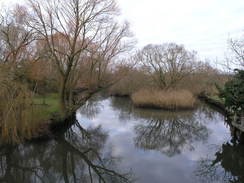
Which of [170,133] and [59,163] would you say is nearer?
[59,163]

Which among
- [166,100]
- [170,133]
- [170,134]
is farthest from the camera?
[166,100]

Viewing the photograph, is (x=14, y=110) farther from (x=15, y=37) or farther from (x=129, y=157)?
(x=15, y=37)

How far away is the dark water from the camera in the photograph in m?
5.16

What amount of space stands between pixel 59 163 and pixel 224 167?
560 centimetres

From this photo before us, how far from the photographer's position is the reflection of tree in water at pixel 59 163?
513 centimetres

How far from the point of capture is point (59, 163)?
610 cm

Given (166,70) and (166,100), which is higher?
(166,70)

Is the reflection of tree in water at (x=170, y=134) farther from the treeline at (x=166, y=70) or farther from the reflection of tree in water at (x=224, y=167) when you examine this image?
the treeline at (x=166, y=70)

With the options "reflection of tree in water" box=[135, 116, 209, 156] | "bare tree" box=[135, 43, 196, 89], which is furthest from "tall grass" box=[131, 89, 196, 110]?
"bare tree" box=[135, 43, 196, 89]

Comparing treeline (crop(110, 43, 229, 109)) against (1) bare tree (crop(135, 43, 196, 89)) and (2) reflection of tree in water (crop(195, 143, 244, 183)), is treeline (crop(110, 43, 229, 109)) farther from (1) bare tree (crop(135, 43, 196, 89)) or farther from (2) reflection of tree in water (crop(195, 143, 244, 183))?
(2) reflection of tree in water (crop(195, 143, 244, 183))

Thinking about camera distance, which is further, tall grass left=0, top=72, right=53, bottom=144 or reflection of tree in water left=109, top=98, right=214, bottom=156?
reflection of tree in water left=109, top=98, right=214, bottom=156

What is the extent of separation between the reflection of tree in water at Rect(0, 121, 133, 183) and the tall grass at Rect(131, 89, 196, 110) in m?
8.95

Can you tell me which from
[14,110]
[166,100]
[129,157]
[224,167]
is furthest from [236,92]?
[166,100]

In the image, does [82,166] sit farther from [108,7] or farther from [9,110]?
[108,7]
